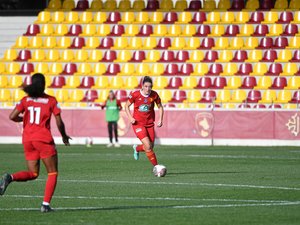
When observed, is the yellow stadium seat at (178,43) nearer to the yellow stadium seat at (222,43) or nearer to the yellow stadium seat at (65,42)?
the yellow stadium seat at (222,43)

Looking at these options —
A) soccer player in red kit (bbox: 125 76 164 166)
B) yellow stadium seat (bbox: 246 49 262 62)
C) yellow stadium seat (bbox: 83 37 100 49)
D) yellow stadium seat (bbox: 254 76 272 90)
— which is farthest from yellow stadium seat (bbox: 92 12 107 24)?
soccer player in red kit (bbox: 125 76 164 166)

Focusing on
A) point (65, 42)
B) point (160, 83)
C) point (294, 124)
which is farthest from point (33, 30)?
point (294, 124)

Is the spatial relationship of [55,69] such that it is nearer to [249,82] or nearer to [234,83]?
[234,83]

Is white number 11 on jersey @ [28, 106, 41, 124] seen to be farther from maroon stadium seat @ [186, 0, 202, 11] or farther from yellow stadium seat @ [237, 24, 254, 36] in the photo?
maroon stadium seat @ [186, 0, 202, 11]

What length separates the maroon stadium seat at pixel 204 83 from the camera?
36.1 m

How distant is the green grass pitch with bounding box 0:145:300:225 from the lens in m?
12.4

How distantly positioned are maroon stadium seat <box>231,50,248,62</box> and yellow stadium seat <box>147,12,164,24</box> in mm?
3996

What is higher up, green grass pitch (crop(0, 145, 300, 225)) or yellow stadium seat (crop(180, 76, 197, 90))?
yellow stadium seat (crop(180, 76, 197, 90))

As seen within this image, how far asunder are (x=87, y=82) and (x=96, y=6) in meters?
4.94

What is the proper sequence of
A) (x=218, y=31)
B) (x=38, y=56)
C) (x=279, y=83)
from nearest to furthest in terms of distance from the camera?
(x=279, y=83) < (x=218, y=31) < (x=38, y=56)

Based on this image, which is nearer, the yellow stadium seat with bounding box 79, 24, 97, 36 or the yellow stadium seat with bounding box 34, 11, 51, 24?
the yellow stadium seat with bounding box 79, 24, 97, 36

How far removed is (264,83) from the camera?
117 feet

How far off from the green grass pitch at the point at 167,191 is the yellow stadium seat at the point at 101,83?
10.00 metres

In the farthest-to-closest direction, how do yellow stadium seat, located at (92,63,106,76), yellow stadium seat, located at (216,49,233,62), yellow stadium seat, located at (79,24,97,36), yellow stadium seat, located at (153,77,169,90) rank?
yellow stadium seat, located at (79,24,97,36), yellow stadium seat, located at (92,63,106,76), yellow stadium seat, located at (216,49,233,62), yellow stadium seat, located at (153,77,169,90)
